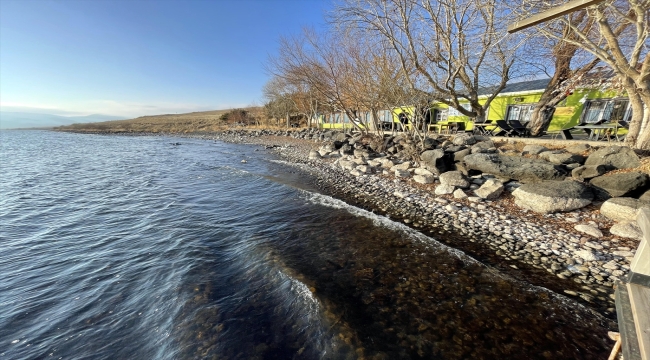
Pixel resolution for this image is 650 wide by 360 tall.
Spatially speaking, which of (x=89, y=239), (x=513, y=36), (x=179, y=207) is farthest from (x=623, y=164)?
(x=89, y=239)

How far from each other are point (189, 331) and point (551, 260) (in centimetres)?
632

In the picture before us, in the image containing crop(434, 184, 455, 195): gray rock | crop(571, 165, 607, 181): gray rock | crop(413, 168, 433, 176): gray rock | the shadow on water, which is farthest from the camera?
crop(413, 168, 433, 176): gray rock

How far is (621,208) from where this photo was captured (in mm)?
5629

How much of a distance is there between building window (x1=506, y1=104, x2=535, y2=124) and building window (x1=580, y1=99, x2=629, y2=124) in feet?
8.44

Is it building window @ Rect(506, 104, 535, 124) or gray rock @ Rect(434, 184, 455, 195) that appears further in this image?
building window @ Rect(506, 104, 535, 124)

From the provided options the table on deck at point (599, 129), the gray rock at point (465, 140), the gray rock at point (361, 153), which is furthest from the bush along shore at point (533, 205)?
the gray rock at point (361, 153)

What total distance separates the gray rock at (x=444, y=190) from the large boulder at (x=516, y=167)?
1651mm

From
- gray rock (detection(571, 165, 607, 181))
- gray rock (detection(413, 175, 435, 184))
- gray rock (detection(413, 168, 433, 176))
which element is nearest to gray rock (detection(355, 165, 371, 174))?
gray rock (detection(413, 168, 433, 176))

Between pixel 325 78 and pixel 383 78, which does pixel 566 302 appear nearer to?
pixel 383 78

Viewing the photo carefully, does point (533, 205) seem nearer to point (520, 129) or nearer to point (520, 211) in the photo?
point (520, 211)

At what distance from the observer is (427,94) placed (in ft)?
40.2

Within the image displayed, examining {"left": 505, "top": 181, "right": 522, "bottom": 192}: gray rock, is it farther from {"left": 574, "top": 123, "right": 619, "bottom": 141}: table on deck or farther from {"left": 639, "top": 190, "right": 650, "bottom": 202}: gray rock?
{"left": 574, "top": 123, "right": 619, "bottom": 141}: table on deck

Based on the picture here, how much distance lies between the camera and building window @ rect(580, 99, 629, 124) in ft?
44.5

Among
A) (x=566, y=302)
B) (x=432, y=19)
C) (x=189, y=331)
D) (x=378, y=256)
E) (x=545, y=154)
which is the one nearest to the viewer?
(x=189, y=331)
